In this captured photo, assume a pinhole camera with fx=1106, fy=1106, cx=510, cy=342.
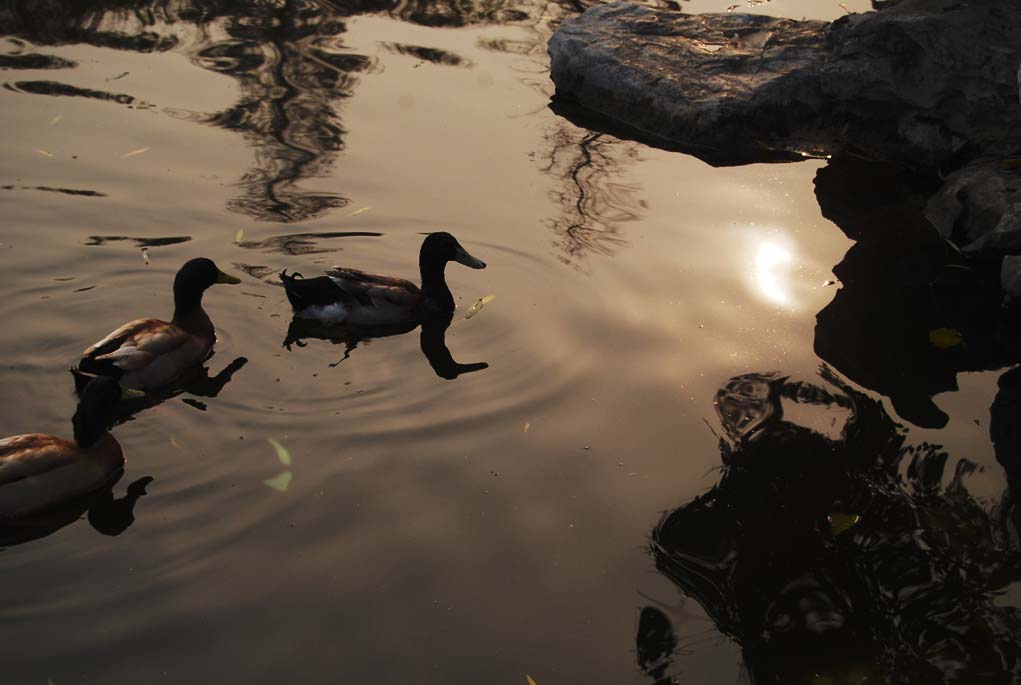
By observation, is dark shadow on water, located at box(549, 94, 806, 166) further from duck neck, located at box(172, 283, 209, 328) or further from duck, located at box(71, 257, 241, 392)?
duck neck, located at box(172, 283, 209, 328)

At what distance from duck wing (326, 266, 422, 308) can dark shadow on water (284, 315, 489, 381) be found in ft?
0.63

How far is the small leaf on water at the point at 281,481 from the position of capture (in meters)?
5.69

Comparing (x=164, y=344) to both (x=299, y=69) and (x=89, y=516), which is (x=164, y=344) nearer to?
(x=89, y=516)

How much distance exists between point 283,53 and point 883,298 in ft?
24.0

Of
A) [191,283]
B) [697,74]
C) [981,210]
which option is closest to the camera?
[191,283]

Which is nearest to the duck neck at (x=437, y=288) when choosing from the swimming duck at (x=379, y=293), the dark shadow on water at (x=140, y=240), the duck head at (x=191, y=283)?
the swimming duck at (x=379, y=293)

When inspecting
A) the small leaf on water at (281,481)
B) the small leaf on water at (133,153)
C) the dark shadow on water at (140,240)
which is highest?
the small leaf on water at (281,481)

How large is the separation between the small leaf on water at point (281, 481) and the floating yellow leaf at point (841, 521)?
9.28ft

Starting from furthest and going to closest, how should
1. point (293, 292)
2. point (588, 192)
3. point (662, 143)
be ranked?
point (662, 143), point (588, 192), point (293, 292)

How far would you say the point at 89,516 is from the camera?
561cm

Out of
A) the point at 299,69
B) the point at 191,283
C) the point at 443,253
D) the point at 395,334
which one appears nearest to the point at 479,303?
the point at 443,253

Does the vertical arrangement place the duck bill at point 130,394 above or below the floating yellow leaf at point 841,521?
below

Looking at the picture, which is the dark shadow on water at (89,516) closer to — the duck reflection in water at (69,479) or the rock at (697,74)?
the duck reflection in water at (69,479)

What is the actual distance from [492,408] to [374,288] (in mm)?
1639
